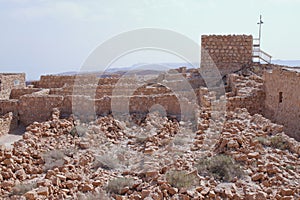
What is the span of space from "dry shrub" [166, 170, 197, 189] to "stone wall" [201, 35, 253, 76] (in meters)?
9.44

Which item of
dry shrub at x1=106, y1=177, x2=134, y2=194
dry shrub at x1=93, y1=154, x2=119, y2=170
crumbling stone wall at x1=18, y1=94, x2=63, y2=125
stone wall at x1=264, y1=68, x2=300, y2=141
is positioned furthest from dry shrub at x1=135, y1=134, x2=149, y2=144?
stone wall at x1=264, y1=68, x2=300, y2=141

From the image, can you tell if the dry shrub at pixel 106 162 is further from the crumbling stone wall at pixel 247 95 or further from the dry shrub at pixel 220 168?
the crumbling stone wall at pixel 247 95

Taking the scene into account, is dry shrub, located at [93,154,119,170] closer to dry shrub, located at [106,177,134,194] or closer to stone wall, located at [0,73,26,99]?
dry shrub, located at [106,177,134,194]

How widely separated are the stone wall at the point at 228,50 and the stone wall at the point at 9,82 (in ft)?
29.8

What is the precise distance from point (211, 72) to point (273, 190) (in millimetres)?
9818

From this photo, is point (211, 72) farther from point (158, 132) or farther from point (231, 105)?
point (158, 132)

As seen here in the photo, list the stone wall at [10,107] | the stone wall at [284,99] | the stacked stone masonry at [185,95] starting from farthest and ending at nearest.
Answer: the stone wall at [10,107] → the stacked stone masonry at [185,95] → the stone wall at [284,99]

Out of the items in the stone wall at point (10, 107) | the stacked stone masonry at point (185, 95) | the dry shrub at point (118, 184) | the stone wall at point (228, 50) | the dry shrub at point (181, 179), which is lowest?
the dry shrub at point (118, 184)

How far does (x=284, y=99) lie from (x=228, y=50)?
5374 millimetres

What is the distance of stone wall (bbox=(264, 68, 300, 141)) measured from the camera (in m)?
9.45

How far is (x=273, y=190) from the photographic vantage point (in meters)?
5.78

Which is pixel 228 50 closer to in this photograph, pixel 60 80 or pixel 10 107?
pixel 60 80

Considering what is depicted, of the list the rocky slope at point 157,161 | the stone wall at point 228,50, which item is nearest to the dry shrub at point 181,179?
the rocky slope at point 157,161

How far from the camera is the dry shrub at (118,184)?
6242mm
